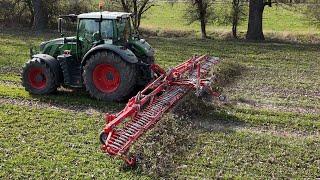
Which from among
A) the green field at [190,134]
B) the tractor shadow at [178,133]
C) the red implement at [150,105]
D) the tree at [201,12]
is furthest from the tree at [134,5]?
the tractor shadow at [178,133]

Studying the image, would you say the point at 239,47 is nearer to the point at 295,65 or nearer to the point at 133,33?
the point at 295,65

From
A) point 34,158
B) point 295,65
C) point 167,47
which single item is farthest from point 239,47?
point 34,158

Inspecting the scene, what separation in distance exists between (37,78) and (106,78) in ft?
6.51

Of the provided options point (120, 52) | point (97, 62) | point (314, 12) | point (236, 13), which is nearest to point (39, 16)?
point (236, 13)

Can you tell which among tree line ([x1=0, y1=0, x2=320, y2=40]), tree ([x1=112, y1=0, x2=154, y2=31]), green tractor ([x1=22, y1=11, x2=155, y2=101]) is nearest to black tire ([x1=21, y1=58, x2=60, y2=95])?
green tractor ([x1=22, y1=11, x2=155, y2=101])

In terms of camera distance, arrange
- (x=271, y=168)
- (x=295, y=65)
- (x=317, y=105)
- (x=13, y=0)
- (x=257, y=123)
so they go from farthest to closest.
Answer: (x=13, y=0), (x=295, y=65), (x=317, y=105), (x=257, y=123), (x=271, y=168)

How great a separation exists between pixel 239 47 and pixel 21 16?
16.3 meters

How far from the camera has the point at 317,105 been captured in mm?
11500

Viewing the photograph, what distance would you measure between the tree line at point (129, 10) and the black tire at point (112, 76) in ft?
57.0

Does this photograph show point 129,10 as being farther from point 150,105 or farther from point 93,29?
point 150,105

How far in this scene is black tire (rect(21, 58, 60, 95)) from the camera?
38.0 feet

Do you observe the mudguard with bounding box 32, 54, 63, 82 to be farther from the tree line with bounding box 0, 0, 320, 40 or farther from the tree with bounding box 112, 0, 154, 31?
the tree with bounding box 112, 0, 154, 31

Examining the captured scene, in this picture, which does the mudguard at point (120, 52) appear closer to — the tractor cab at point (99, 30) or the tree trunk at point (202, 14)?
the tractor cab at point (99, 30)

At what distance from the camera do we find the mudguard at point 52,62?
1154cm
